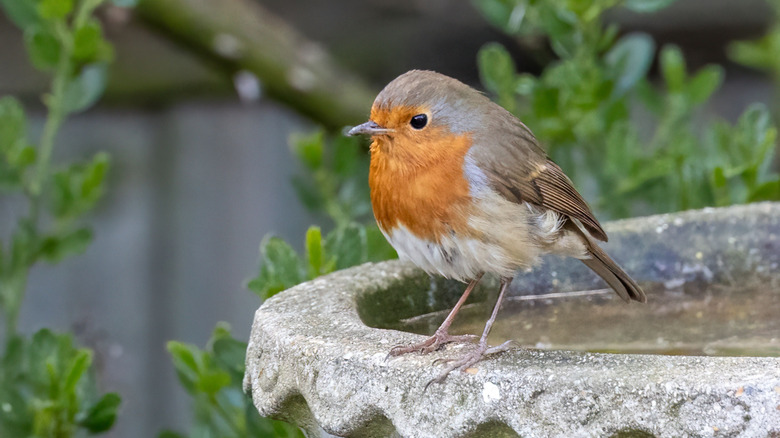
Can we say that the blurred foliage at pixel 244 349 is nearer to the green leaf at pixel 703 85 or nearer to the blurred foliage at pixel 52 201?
the blurred foliage at pixel 52 201

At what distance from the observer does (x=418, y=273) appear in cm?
222

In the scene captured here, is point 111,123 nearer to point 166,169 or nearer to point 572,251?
point 166,169

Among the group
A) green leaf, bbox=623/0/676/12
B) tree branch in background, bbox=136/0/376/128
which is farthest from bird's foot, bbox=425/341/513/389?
tree branch in background, bbox=136/0/376/128

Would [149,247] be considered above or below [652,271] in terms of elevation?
above

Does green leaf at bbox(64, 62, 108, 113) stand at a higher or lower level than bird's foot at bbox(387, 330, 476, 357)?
higher

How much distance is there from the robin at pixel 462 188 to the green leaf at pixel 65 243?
1099mm

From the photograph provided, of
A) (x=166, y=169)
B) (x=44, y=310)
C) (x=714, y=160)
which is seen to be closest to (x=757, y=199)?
(x=714, y=160)

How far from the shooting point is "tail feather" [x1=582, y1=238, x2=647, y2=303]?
2215mm

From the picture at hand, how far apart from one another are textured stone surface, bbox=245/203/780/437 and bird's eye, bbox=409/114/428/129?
386mm

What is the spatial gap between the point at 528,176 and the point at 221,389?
903 mm

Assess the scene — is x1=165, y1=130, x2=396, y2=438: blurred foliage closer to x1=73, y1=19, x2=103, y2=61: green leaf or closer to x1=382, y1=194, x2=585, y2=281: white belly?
x1=382, y1=194, x2=585, y2=281: white belly

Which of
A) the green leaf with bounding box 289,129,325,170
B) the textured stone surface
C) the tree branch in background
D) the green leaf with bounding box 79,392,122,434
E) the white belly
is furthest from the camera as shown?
the tree branch in background

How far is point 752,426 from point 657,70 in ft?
12.1

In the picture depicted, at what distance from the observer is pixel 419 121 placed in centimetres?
203
